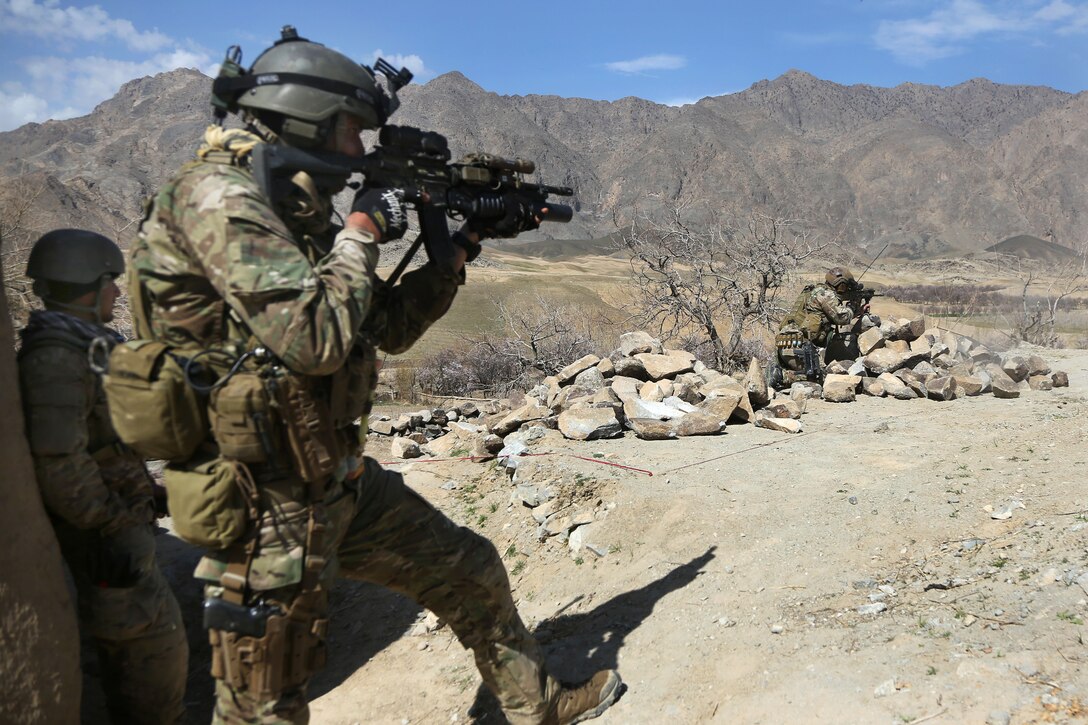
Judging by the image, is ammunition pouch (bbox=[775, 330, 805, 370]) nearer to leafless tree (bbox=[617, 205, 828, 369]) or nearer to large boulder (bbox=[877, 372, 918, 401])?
large boulder (bbox=[877, 372, 918, 401])

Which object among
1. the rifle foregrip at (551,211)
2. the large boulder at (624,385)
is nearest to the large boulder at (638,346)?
the large boulder at (624,385)

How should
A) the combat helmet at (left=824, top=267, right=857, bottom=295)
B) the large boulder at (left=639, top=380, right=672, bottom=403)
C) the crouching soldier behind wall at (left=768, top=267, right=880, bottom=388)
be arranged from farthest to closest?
the combat helmet at (left=824, top=267, right=857, bottom=295) < the crouching soldier behind wall at (left=768, top=267, right=880, bottom=388) < the large boulder at (left=639, top=380, right=672, bottom=403)

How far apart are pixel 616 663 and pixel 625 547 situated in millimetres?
1123

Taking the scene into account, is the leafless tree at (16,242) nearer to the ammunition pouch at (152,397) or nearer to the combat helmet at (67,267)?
the combat helmet at (67,267)

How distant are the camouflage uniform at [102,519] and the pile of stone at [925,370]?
6.60 metres

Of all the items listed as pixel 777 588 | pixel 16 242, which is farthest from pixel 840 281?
pixel 16 242

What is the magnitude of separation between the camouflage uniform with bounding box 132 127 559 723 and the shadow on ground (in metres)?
1.01

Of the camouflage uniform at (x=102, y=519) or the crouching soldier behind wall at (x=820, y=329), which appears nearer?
the camouflage uniform at (x=102, y=519)

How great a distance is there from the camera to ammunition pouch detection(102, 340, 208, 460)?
1925 mm

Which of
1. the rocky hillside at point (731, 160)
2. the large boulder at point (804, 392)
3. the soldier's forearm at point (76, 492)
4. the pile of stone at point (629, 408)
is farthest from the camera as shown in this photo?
the rocky hillside at point (731, 160)

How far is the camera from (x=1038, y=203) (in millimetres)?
112562

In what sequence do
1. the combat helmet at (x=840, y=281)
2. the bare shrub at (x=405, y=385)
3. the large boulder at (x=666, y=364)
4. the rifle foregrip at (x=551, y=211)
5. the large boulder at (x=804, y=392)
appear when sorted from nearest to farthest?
the rifle foregrip at (x=551, y=211) < the large boulder at (x=666, y=364) < the large boulder at (x=804, y=392) < the combat helmet at (x=840, y=281) < the bare shrub at (x=405, y=385)

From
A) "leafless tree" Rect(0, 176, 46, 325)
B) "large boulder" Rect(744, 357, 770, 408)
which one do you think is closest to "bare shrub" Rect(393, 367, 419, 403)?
"leafless tree" Rect(0, 176, 46, 325)

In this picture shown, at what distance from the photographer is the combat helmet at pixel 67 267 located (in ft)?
9.41
